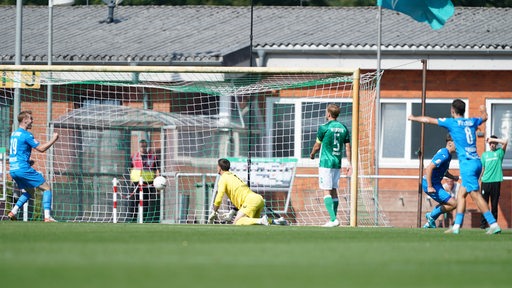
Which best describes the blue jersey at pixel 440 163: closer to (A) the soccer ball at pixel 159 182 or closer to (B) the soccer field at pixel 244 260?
(B) the soccer field at pixel 244 260

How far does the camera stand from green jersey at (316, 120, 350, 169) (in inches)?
655

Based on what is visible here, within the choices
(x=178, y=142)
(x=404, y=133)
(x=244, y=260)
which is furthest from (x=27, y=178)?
(x=404, y=133)

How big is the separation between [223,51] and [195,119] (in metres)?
2.15

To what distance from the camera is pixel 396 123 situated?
2427 cm

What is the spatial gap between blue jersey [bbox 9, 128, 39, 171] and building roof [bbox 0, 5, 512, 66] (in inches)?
282

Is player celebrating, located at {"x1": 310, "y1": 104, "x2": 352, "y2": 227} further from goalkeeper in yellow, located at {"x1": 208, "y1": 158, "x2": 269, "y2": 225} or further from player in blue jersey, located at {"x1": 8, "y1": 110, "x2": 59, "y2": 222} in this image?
player in blue jersey, located at {"x1": 8, "y1": 110, "x2": 59, "y2": 222}

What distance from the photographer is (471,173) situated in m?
13.4

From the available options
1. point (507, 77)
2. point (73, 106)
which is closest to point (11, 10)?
point (73, 106)

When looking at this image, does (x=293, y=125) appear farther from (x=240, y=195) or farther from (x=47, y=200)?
(x=47, y=200)

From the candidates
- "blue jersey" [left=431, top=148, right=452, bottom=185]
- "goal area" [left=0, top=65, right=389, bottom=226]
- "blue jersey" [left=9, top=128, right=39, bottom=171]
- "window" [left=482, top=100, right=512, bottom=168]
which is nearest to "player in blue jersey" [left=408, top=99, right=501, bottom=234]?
"blue jersey" [left=431, top=148, right=452, bottom=185]

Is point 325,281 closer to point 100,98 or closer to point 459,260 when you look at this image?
point 459,260

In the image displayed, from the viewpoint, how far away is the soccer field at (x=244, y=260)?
6.88 metres

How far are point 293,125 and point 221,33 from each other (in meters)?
4.23

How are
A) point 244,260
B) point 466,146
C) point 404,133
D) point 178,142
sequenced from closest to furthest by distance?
point 244,260
point 466,146
point 178,142
point 404,133
